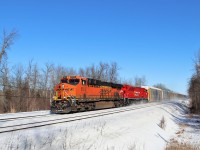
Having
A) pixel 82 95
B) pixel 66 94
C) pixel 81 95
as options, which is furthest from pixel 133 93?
pixel 66 94

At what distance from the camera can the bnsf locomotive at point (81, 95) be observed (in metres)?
24.2

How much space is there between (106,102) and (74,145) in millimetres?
22092

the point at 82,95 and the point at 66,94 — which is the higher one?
the point at 66,94

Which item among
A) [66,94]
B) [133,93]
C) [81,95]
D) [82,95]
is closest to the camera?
[66,94]

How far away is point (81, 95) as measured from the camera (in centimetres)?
2588

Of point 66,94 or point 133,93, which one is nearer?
point 66,94

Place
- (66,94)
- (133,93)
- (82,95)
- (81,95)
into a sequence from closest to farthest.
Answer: (66,94)
(81,95)
(82,95)
(133,93)

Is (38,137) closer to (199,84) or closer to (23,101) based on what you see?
(23,101)

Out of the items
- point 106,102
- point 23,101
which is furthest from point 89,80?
point 23,101

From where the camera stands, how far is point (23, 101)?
98.8 ft

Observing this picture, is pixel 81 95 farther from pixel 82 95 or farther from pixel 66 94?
pixel 66 94

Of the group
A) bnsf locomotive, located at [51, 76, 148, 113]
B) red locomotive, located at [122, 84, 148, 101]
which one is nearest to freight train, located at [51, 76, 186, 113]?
bnsf locomotive, located at [51, 76, 148, 113]

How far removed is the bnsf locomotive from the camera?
79.3 ft

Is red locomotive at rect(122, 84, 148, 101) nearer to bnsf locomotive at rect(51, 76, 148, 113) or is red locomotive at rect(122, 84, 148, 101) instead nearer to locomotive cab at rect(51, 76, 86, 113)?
bnsf locomotive at rect(51, 76, 148, 113)
